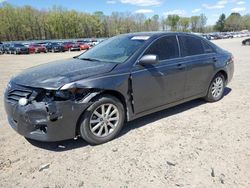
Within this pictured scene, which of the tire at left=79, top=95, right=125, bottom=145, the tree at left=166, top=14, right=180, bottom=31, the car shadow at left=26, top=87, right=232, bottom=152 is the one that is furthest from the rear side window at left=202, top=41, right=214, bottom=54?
the tree at left=166, top=14, right=180, bottom=31

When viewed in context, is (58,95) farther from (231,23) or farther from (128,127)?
(231,23)

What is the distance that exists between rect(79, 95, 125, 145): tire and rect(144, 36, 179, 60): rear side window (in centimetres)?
109

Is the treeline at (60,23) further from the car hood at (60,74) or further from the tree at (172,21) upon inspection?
the car hood at (60,74)

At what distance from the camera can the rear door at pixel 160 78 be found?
3.95m

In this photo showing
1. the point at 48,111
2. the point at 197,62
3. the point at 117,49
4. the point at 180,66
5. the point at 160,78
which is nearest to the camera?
the point at 48,111

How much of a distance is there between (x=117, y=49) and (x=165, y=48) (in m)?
0.87

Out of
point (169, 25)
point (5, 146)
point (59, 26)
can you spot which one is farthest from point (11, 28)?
point (5, 146)

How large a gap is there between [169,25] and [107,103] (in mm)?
125629

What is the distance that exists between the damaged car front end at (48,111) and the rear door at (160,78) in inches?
35.3

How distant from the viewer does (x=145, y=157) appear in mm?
3311

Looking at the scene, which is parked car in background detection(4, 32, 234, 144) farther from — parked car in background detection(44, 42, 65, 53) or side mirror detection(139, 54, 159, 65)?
parked car in background detection(44, 42, 65, 53)

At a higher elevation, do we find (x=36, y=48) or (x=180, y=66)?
(x=36, y=48)

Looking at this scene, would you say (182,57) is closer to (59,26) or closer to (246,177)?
(246,177)

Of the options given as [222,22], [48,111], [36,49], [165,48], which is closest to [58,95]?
[48,111]
